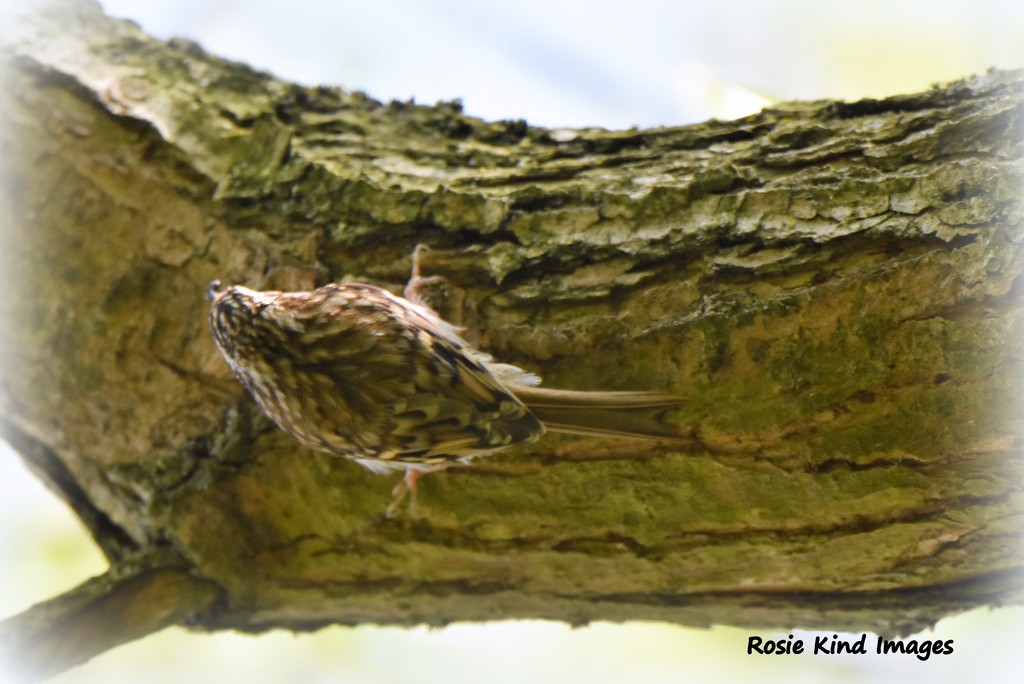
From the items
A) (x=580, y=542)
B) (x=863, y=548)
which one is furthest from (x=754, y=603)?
(x=580, y=542)

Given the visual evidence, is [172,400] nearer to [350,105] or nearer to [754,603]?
[350,105]

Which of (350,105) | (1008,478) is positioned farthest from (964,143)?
(350,105)

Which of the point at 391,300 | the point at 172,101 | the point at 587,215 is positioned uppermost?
the point at 172,101

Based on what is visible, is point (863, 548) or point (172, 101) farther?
point (172, 101)

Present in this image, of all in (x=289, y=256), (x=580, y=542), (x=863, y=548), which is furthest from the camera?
(x=289, y=256)

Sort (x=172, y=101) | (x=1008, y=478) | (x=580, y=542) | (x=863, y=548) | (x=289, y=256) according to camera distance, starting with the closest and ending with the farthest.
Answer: (x=1008, y=478) → (x=863, y=548) → (x=580, y=542) → (x=289, y=256) → (x=172, y=101)

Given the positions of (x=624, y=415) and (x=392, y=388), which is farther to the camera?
(x=392, y=388)

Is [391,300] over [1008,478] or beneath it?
over
